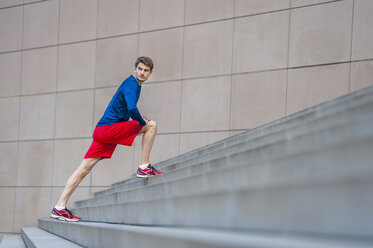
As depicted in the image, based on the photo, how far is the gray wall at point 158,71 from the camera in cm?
799

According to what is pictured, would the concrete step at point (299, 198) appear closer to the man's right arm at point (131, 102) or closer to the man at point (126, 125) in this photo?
the man's right arm at point (131, 102)

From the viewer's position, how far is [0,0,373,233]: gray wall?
7992 millimetres

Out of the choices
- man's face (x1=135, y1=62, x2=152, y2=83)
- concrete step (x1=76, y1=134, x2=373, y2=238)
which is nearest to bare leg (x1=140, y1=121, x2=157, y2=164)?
man's face (x1=135, y1=62, x2=152, y2=83)

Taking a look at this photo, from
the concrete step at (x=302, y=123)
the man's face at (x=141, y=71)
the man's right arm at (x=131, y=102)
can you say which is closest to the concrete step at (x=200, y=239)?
the concrete step at (x=302, y=123)

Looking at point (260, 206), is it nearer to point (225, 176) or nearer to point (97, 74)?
point (225, 176)

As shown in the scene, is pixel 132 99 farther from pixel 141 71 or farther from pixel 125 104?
pixel 141 71

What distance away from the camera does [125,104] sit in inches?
222

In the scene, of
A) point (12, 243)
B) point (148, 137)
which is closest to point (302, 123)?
point (148, 137)

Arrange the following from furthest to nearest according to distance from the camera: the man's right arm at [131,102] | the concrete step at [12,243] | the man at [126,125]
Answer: the concrete step at [12,243]
the man at [126,125]
the man's right arm at [131,102]

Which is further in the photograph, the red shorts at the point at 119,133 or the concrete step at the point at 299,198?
the red shorts at the point at 119,133

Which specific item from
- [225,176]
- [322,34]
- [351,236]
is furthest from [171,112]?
[351,236]

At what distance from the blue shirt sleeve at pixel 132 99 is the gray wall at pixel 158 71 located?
11.2ft

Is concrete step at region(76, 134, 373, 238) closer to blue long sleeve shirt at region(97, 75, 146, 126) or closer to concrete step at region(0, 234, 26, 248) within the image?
blue long sleeve shirt at region(97, 75, 146, 126)

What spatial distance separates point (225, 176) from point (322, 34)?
5.58 m
